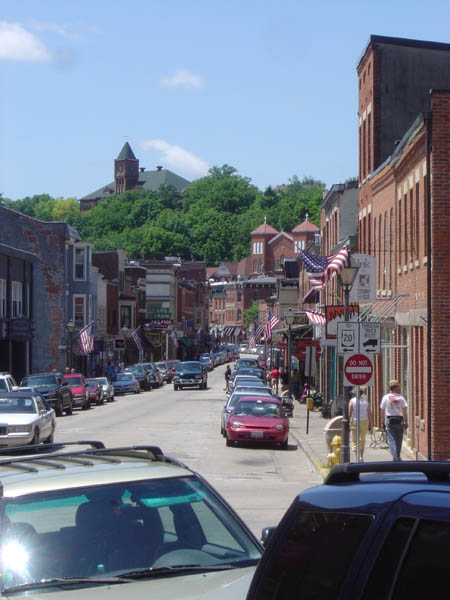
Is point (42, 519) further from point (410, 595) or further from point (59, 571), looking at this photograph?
point (410, 595)

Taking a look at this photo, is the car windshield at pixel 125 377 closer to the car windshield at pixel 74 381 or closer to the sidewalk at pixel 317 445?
the car windshield at pixel 74 381

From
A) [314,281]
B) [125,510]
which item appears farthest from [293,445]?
[125,510]

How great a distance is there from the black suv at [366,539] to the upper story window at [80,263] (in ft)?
228

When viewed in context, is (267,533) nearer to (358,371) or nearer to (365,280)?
(358,371)

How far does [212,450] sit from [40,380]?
1895 centimetres

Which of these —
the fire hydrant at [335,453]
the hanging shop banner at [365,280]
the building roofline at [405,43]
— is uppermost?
the building roofline at [405,43]

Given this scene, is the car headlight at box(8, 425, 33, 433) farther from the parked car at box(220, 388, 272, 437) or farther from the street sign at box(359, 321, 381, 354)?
the street sign at box(359, 321, 381, 354)

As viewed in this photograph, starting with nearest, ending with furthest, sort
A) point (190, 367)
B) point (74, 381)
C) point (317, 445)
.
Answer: point (317, 445) → point (74, 381) → point (190, 367)

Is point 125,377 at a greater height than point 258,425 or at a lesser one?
lesser

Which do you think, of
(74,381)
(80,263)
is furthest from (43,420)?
(80,263)

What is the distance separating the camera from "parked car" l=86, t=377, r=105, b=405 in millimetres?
50734

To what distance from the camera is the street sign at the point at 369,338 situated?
18.7 metres

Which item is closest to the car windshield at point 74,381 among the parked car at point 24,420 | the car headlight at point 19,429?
the parked car at point 24,420

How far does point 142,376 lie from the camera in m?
69.4
